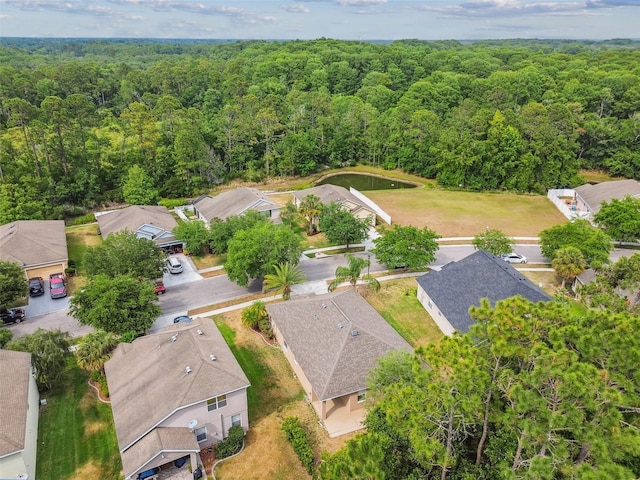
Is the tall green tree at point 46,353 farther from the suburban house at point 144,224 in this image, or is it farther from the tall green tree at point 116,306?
the suburban house at point 144,224

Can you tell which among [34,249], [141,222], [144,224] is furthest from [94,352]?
[141,222]

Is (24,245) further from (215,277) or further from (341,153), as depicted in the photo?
(341,153)

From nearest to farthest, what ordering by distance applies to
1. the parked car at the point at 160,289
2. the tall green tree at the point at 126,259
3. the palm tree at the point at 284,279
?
1. the tall green tree at the point at 126,259
2. the palm tree at the point at 284,279
3. the parked car at the point at 160,289

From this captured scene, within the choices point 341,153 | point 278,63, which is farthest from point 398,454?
point 278,63

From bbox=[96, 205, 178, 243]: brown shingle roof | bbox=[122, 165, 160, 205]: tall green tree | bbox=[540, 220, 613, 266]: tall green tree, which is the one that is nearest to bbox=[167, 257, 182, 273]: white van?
bbox=[96, 205, 178, 243]: brown shingle roof

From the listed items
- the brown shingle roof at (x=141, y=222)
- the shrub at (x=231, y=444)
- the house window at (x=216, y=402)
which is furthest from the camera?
the brown shingle roof at (x=141, y=222)

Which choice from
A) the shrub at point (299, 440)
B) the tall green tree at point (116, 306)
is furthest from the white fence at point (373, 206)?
the shrub at point (299, 440)

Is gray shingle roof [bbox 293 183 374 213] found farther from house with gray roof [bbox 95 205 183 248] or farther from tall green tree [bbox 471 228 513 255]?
house with gray roof [bbox 95 205 183 248]
